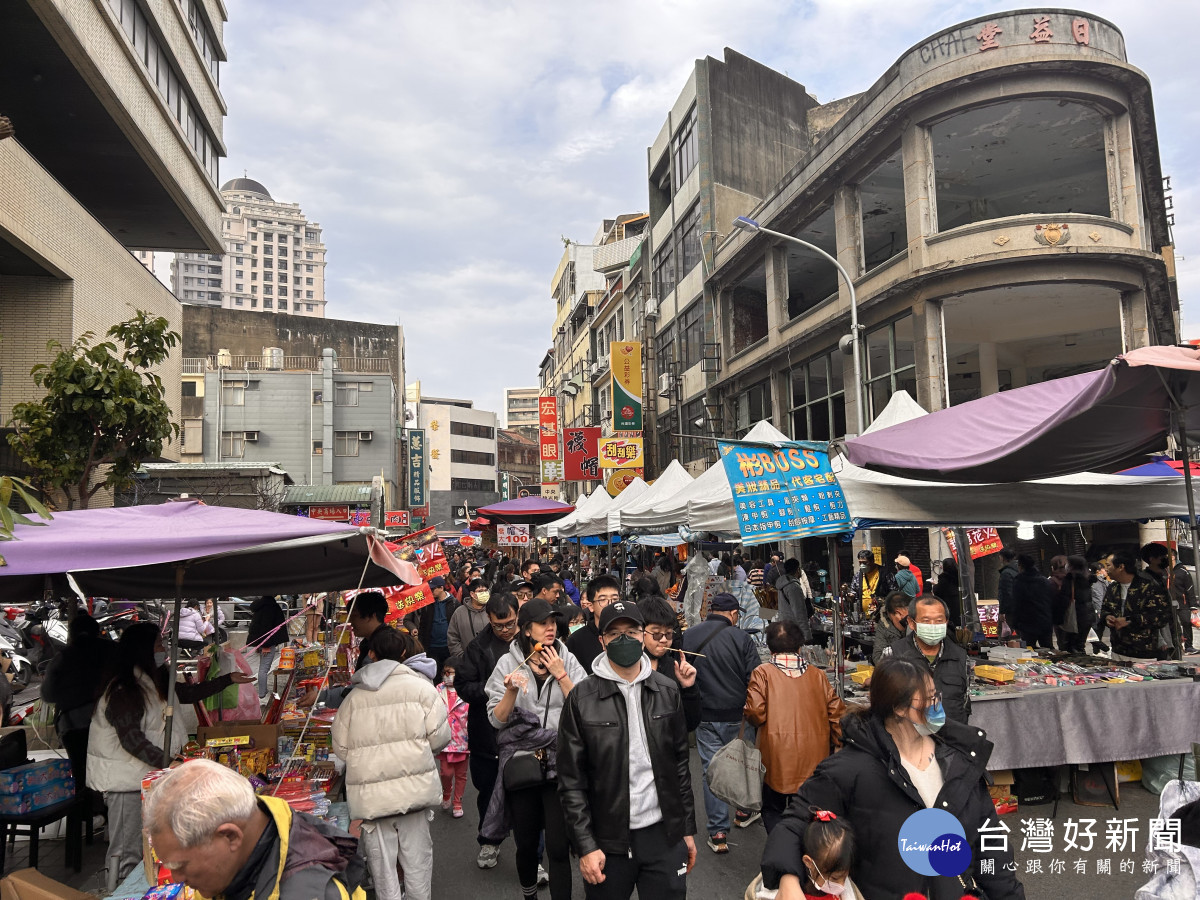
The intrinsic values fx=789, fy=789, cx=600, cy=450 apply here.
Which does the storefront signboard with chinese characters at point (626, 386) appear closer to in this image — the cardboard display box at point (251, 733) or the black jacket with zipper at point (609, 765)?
the cardboard display box at point (251, 733)

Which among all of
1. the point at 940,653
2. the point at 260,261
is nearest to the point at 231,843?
the point at 940,653

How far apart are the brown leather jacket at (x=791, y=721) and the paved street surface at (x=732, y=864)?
1096 mm

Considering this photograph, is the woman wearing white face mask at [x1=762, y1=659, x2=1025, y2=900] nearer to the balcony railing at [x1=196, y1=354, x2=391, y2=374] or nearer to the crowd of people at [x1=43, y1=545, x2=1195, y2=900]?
the crowd of people at [x1=43, y1=545, x2=1195, y2=900]

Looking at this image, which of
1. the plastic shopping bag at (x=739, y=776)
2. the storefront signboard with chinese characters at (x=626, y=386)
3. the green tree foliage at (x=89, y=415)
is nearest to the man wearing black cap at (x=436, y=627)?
the green tree foliage at (x=89, y=415)

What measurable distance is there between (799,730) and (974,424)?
112 inches

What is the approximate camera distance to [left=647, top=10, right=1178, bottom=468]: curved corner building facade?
55.8 feet

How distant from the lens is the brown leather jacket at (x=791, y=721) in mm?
5121

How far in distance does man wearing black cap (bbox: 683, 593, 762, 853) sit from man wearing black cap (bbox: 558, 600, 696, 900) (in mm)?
2223

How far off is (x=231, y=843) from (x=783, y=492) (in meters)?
5.61

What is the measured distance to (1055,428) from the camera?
205 inches

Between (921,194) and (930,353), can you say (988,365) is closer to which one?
(930,353)

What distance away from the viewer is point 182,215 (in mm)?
23234

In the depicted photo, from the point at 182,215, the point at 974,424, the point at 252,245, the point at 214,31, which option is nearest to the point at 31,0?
the point at 182,215

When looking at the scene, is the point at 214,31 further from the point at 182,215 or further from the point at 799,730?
the point at 799,730
